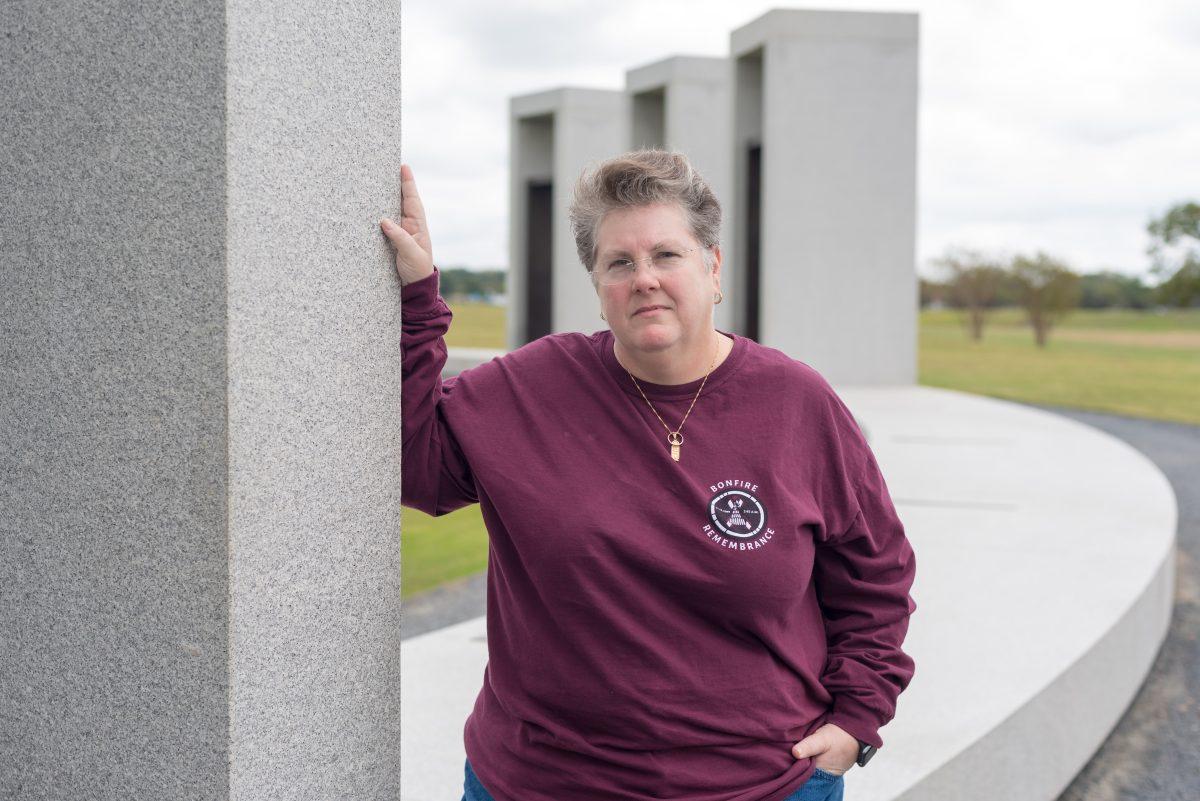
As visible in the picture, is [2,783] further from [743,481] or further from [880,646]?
[880,646]

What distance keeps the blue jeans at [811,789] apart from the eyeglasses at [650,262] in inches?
39.8

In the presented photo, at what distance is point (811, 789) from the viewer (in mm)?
2121

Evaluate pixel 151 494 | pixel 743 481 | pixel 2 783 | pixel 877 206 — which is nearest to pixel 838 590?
pixel 743 481

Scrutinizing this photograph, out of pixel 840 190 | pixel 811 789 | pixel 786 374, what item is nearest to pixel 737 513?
pixel 786 374

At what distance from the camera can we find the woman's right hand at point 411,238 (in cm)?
209

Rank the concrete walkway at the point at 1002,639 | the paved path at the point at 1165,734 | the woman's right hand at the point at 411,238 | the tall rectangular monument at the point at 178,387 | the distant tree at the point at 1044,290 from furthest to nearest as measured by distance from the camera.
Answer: the distant tree at the point at 1044,290 < the paved path at the point at 1165,734 < the concrete walkway at the point at 1002,639 < the woman's right hand at the point at 411,238 < the tall rectangular monument at the point at 178,387

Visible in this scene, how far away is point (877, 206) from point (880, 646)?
14.8 m

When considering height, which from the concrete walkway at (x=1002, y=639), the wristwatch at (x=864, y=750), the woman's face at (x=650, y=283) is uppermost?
the woman's face at (x=650, y=283)

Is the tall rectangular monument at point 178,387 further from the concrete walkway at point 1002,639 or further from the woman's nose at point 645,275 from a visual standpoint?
the concrete walkway at point 1002,639

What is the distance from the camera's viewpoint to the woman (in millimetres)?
1960

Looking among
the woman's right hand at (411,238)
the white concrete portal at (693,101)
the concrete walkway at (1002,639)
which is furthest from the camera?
the white concrete portal at (693,101)

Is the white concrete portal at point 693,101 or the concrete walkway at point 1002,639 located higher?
the white concrete portal at point 693,101

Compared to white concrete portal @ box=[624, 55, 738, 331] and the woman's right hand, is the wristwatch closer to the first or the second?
the woman's right hand

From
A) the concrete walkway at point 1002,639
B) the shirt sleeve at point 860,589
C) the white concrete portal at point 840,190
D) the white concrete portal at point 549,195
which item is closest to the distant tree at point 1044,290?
the white concrete portal at point 549,195
